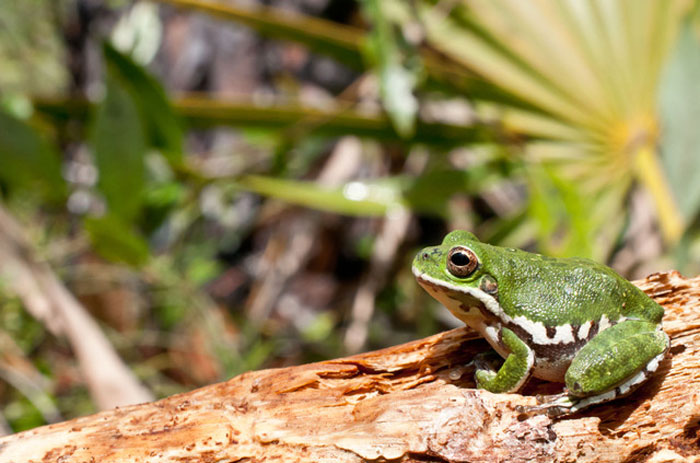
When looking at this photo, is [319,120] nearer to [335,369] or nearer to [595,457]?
[335,369]

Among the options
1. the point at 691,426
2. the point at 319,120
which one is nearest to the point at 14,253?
the point at 319,120

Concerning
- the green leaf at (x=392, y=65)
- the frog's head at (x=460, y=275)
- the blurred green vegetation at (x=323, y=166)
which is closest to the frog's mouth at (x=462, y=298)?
the frog's head at (x=460, y=275)

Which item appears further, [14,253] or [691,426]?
[14,253]

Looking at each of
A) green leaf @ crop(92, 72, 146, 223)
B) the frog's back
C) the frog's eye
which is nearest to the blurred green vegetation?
green leaf @ crop(92, 72, 146, 223)

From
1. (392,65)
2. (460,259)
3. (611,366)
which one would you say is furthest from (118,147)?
(611,366)

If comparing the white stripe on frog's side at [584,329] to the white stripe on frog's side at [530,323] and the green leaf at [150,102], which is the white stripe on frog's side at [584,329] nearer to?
the white stripe on frog's side at [530,323]

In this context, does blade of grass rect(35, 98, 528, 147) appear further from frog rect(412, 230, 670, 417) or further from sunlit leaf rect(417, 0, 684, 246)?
frog rect(412, 230, 670, 417)
